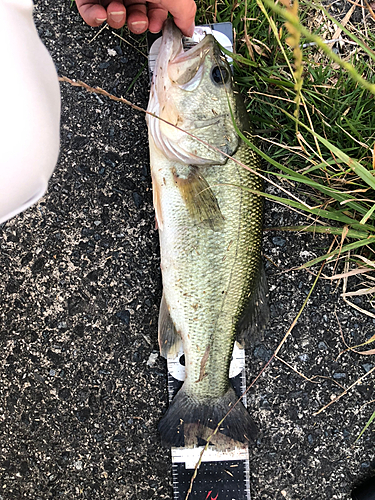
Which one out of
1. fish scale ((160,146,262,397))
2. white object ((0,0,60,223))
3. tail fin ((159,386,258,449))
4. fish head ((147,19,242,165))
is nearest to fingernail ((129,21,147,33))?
fish head ((147,19,242,165))

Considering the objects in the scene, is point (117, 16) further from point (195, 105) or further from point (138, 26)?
point (195, 105)

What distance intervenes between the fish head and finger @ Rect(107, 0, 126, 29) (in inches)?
11.5

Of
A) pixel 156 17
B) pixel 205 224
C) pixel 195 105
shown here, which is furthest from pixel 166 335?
pixel 156 17

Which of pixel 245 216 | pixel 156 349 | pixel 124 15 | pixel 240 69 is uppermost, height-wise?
pixel 124 15

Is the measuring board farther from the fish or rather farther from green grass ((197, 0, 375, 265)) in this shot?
green grass ((197, 0, 375, 265))

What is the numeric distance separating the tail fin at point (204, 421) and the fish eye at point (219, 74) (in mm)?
1457

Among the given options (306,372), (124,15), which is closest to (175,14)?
(124,15)

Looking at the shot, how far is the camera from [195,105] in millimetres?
1547

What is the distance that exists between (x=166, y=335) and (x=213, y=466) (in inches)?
30.0

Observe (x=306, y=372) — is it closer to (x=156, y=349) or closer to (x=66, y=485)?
(x=156, y=349)

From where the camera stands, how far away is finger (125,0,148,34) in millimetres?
1695

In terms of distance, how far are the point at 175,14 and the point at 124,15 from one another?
28 cm

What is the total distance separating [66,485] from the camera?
1931 millimetres

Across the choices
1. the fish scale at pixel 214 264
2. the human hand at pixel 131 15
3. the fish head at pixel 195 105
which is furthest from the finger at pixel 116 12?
the fish scale at pixel 214 264
